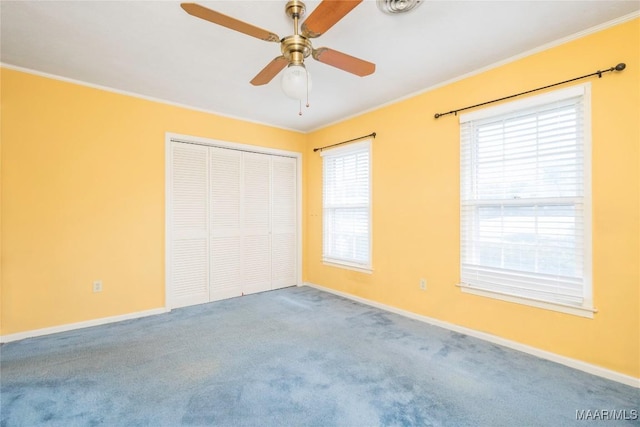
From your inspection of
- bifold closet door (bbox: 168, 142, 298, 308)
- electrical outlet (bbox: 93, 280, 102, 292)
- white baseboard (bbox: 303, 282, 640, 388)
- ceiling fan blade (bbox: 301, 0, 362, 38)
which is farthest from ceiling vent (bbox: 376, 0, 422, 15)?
electrical outlet (bbox: 93, 280, 102, 292)

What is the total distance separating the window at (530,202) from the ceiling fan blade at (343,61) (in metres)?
1.46

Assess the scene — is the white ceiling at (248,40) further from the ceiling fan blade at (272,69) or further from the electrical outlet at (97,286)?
the electrical outlet at (97,286)

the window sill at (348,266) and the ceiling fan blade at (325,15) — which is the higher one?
the ceiling fan blade at (325,15)

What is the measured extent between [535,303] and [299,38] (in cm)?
272

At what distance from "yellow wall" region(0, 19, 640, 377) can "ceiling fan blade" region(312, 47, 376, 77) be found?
4.89 ft

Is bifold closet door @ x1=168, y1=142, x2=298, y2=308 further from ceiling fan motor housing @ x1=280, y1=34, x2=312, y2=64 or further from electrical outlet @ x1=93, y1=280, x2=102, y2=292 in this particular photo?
ceiling fan motor housing @ x1=280, y1=34, x2=312, y2=64

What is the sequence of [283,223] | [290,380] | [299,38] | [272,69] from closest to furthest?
1. [299,38]
2. [272,69]
3. [290,380]
4. [283,223]

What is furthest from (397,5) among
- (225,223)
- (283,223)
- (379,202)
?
(283,223)

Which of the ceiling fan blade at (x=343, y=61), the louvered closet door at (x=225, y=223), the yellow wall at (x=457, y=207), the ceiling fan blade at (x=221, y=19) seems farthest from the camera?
the louvered closet door at (x=225, y=223)

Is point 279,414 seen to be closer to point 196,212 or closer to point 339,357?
point 339,357

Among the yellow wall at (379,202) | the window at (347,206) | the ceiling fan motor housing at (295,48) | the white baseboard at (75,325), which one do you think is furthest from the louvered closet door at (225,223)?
the ceiling fan motor housing at (295,48)

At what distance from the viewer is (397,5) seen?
190 cm

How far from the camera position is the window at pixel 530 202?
88.0 inches

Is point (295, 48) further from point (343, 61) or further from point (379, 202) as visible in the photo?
point (379, 202)
